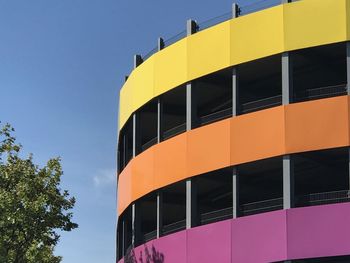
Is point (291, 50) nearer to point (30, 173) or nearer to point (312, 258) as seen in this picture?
point (312, 258)

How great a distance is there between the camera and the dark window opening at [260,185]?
33531 millimetres

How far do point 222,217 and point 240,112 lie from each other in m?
5.88

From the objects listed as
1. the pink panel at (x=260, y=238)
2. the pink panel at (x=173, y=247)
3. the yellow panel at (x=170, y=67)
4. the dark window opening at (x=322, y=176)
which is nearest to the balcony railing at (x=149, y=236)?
the pink panel at (x=173, y=247)

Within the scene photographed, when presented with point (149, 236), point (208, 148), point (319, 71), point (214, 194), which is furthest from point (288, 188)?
point (149, 236)

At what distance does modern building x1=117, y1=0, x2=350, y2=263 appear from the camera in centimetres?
3041

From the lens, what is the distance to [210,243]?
32.8 m

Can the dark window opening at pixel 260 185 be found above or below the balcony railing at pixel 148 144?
below

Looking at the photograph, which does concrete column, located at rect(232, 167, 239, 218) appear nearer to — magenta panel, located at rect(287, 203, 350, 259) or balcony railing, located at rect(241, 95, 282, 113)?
magenta panel, located at rect(287, 203, 350, 259)

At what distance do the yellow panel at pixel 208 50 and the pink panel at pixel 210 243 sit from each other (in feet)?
25.0

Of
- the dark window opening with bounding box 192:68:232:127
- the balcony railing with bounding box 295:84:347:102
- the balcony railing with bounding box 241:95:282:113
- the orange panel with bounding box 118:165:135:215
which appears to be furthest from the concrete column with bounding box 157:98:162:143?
the balcony railing with bounding box 295:84:347:102

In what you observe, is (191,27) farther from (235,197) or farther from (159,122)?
(235,197)

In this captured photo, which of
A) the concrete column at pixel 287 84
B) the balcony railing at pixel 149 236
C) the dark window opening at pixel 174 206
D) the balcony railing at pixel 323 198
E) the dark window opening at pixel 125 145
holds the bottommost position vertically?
the balcony railing at pixel 149 236

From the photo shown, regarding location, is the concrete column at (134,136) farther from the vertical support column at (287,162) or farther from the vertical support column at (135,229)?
the vertical support column at (287,162)

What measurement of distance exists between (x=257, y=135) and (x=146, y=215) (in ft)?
45.8
